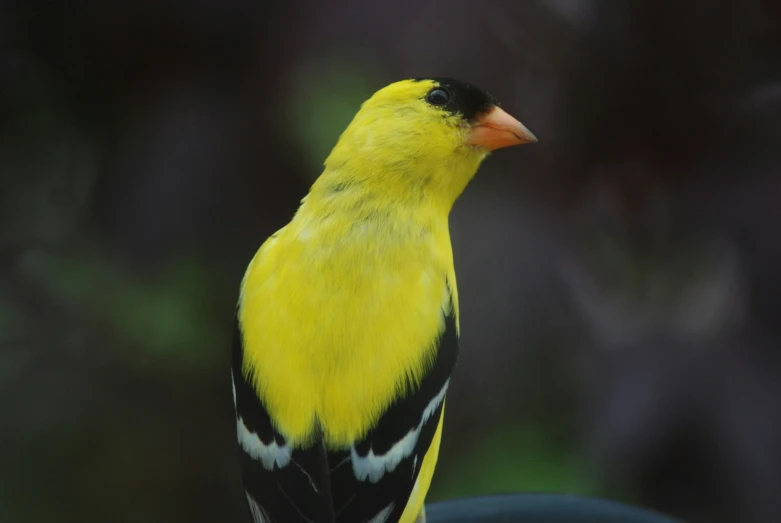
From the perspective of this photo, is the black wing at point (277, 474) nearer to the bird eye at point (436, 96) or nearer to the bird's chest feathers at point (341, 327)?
the bird's chest feathers at point (341, 327)

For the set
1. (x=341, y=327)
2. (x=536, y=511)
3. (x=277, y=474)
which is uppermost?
(x=341, y=327)

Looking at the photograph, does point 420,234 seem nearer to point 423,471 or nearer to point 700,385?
point 423,471

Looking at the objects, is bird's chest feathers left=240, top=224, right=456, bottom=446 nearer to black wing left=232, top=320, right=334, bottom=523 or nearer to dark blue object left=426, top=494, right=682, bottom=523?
black wing left=232, top=320, right=334, bottom=523

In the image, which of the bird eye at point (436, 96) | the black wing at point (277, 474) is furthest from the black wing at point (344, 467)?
the bird eye at point (436, 96)

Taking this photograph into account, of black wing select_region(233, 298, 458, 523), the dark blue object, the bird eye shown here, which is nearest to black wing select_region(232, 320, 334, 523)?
black wing select_region(233, 298, 458, 523)

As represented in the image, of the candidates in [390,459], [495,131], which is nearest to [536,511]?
[390,459]

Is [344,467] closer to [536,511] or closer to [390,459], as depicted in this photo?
[390,459]
